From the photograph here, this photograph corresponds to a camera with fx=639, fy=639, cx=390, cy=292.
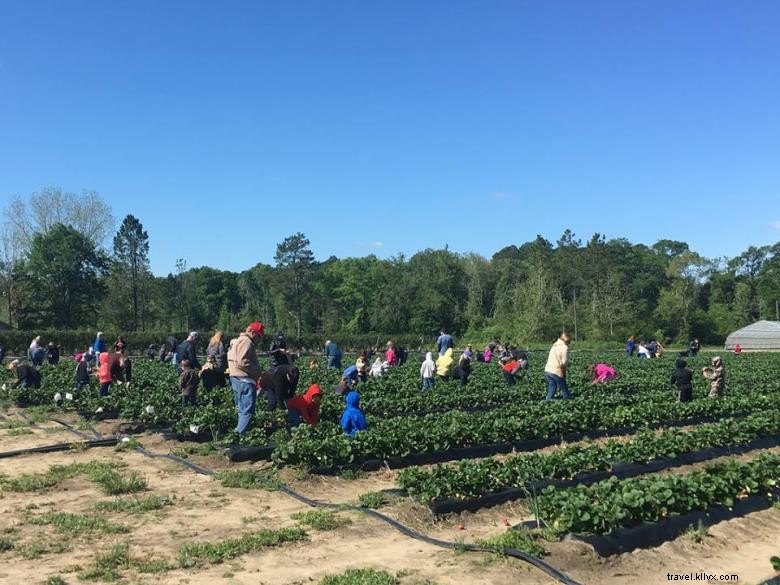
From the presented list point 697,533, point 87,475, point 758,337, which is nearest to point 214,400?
point 87,475

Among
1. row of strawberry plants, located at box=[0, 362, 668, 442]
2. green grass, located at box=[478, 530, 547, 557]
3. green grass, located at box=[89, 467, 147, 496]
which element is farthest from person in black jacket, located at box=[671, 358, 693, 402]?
green grass, located at box=[89, 467, 147, 496]

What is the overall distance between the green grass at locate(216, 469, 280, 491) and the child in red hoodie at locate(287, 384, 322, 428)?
222cm

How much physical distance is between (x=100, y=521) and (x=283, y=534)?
1981 millimetres

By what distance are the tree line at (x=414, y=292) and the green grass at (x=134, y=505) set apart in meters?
55.4

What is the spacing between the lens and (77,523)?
6.36m

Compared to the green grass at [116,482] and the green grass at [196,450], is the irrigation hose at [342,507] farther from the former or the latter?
the green grass at [116,482]

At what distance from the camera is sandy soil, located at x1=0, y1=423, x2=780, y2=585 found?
514 cm

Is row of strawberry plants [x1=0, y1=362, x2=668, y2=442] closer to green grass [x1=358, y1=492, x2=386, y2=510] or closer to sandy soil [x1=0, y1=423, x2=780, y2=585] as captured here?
sandy soil [x1=0, y1=423, x2=780, y2=585]

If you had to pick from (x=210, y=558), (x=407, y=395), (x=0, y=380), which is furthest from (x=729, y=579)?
(x=0, y=380)

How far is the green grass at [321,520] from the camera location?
252 inches

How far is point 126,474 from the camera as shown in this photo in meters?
8.71

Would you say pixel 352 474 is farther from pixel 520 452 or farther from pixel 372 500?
pixel 520 452

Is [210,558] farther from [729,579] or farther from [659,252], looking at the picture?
[659,252]

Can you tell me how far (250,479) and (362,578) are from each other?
3.64 meters
